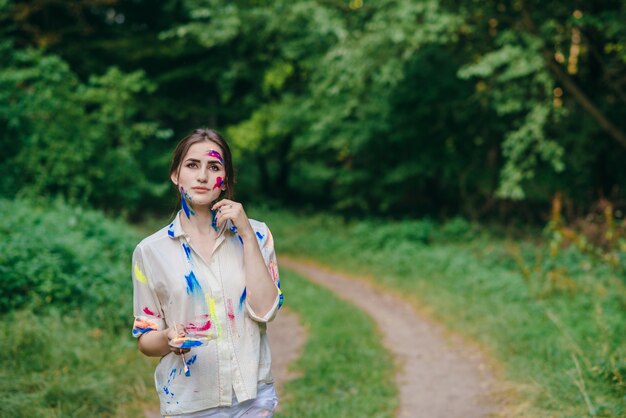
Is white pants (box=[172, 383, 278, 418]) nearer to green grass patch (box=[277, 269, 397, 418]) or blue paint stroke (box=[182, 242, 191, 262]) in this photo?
blue paint stroke (box=[182, 242, 191, 262])

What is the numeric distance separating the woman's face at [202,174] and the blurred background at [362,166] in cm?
27

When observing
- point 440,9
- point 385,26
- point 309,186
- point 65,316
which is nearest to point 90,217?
point 65,316

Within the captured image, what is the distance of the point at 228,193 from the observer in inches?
95.9

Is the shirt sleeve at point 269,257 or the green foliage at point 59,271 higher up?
the shirt sleeve at point 269,257

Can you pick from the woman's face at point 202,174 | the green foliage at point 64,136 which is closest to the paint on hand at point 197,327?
the woman's face at point 202,174

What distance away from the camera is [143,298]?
216cm

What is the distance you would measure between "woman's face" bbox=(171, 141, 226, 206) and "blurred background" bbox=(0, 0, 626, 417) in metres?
0.27

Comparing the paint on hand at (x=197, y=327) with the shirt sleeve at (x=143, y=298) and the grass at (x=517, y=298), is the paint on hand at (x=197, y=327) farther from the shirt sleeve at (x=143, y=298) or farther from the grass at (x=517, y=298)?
the grass at (x=517, y=298)

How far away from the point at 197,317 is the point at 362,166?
14.3 meters

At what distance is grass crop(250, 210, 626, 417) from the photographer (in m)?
4.83

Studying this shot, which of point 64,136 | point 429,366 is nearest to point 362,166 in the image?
point 64,136

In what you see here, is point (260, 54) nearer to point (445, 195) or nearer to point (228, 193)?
point (445, 195)

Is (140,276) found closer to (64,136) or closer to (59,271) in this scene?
→ (59,271)

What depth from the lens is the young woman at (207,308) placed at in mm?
2158
